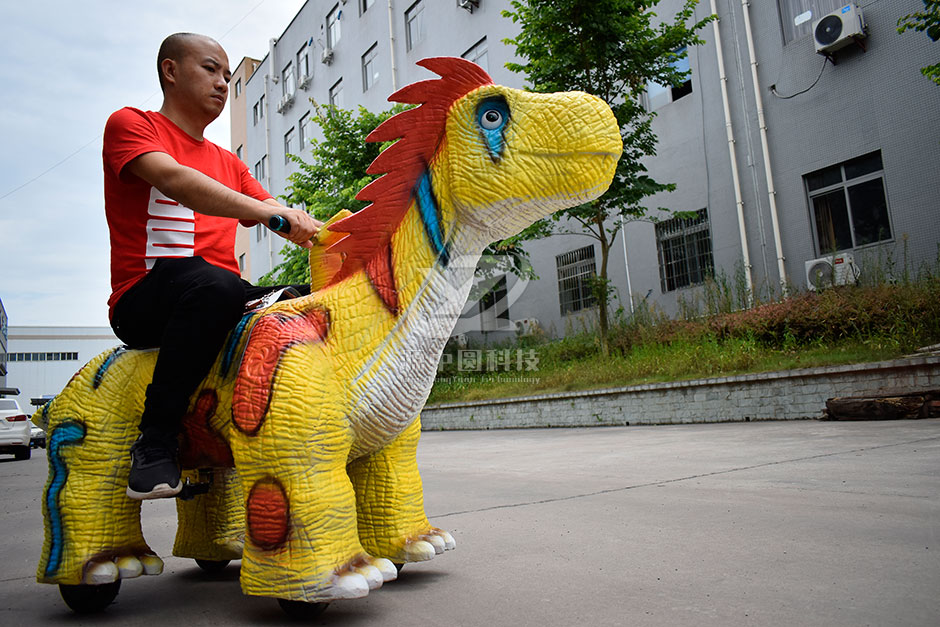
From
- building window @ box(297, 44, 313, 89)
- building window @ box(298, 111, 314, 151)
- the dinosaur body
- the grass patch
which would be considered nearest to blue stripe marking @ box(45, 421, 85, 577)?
the dinosaur body

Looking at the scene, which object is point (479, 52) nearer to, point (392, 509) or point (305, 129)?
point (305, 129)

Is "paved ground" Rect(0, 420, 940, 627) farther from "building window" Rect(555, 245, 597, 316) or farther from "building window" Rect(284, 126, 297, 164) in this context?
"building window" Rect(284, 126, 297, 164)

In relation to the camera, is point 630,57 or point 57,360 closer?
point 630,57

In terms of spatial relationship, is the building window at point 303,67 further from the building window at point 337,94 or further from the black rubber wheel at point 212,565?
the black rubber wheel at point 212,565

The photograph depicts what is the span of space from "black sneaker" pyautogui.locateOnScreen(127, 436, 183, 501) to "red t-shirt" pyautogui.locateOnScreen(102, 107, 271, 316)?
16.1 inches

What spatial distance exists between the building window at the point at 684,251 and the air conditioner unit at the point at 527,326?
107 inches

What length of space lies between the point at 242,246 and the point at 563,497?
824 inches

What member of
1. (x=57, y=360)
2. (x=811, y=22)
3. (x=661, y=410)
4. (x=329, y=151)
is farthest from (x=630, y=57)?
(x=57, y=360)

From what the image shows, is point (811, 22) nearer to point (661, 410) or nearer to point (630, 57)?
point (630, 57)

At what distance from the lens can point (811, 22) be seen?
30.3 feet

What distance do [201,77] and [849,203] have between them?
924cm

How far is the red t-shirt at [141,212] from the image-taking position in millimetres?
1622

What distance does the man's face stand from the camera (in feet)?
5.90

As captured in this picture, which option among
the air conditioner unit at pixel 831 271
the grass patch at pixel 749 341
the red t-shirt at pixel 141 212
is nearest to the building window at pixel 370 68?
the grass patch at pixel 749 341
